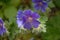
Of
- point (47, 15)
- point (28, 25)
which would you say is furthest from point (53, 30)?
point (28, 25)

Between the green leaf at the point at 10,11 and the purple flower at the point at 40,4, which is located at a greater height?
the green leaf at the point at 10,11

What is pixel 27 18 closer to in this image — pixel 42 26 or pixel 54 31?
pixel 42 26

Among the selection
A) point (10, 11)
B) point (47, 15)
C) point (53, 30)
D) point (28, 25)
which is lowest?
point (28, 25)

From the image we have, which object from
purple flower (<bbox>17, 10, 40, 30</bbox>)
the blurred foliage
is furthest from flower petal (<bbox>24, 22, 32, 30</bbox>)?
the blurred foliage

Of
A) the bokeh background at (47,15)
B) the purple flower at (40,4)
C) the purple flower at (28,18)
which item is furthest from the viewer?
the bokeh background at (47,15)

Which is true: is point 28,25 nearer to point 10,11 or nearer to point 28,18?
point 28,18

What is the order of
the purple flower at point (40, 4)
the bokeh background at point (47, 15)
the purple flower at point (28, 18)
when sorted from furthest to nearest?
the bokeh background at point (47, 15) → the purple flower at point (40, 4) → the purple flower at point (28, 18)

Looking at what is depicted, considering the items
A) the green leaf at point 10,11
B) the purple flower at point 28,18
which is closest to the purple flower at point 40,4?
the purple flower at point 28,18

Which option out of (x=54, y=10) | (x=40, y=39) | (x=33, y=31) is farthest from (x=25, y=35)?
(x=54, y=10)

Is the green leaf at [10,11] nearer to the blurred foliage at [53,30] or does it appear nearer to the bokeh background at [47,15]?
the bokeh background at [47,15]
